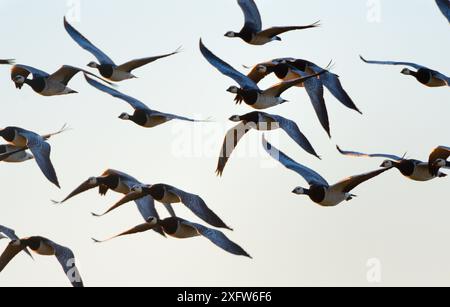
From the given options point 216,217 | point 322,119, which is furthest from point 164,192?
point 322,119

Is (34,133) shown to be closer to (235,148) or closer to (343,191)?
(235,148)

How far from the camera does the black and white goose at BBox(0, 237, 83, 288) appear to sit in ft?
56.0

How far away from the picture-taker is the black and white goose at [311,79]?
59.4ft

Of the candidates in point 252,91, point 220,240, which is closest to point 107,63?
point 252,91

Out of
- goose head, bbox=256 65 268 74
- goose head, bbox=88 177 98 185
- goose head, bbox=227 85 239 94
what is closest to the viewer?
goose head, bbox=227 85 239 94

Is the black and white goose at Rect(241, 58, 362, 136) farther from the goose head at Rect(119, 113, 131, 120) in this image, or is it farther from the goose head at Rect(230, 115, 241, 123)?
the goose head at Rect(119, 113, 131, 120)

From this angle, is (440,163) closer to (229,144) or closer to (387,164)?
(387,164)

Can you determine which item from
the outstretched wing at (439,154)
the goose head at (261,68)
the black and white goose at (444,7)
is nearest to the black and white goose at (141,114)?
the goose head at (261,68)

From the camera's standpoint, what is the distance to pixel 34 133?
1853cm

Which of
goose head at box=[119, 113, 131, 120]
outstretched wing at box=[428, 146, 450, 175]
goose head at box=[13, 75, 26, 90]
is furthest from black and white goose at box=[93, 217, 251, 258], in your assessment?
goose head at box=[13, 75, 26, 90]

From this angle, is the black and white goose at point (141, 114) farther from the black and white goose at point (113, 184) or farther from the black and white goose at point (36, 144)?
the black and white goose at point (36, 144)

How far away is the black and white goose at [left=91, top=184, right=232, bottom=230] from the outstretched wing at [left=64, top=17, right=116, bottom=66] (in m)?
2.31

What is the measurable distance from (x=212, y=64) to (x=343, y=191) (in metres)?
2.39

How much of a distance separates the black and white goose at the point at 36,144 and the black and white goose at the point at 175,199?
1.03 meters
